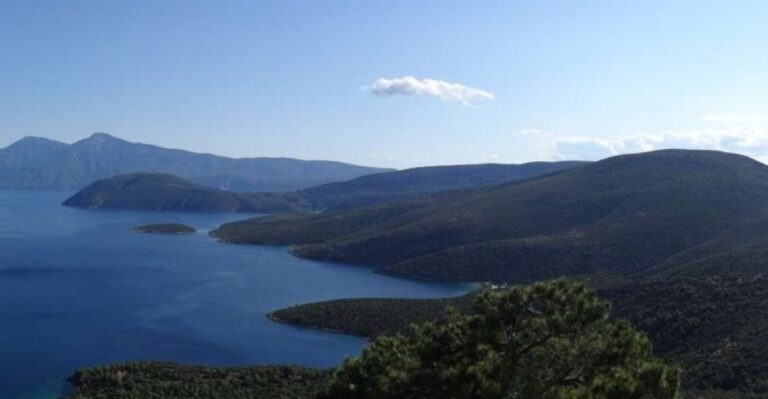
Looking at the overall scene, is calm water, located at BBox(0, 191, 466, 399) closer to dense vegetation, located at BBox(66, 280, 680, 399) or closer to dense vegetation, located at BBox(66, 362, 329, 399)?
dense vegetation, located at BBox(66, 362, 329, 399)

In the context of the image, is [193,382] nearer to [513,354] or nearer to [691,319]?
[513,354]

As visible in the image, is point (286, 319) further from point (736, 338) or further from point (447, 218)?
point (447, 218)

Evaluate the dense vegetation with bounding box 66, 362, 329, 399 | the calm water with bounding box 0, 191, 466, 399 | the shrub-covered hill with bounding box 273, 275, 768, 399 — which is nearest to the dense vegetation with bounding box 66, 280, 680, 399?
the shrub-covered hill with bounding box 273, 275, 768, 399

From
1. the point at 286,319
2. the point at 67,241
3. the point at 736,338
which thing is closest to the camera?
the point at 736,338

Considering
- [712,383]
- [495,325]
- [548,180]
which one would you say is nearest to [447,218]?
[548,180]

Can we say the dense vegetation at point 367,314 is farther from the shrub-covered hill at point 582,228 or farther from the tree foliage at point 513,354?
the tree foliage at point 513,354
